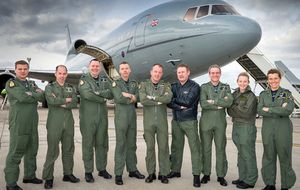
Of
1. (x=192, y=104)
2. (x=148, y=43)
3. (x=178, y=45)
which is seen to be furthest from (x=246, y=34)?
(x=192, y=104)

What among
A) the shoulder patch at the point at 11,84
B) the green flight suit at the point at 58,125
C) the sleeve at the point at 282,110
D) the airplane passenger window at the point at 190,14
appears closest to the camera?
the sleeve at the point at 282,110

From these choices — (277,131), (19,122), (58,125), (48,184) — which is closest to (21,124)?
(19,122)

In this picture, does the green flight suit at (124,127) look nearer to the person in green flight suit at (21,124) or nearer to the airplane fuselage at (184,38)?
the person in green flight suit at (21,124)

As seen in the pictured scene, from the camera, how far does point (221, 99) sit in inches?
187

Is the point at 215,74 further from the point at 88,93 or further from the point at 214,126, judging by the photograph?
the point at 88,93

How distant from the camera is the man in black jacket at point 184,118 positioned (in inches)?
194

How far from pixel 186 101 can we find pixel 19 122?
2.45 metres

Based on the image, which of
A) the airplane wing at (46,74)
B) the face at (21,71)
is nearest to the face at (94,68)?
the face at (21,71)

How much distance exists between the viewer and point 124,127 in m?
4.97

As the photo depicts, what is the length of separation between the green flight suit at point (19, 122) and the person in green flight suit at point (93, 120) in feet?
2.33

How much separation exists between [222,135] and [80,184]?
2242 millimetres

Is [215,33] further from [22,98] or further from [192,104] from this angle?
[22,98]

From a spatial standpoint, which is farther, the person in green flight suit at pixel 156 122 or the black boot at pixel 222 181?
the person in green flight suit at pixel 156 122

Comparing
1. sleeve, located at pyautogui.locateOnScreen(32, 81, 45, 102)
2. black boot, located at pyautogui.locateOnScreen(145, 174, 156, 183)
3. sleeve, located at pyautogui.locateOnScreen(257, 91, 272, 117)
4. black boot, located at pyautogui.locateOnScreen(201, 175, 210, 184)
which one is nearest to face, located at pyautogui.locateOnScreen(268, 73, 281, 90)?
sleeve, located at pyautogui.locateOnScreen(257, 91, 272, 117)
